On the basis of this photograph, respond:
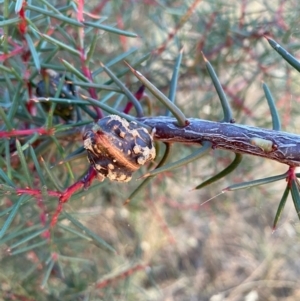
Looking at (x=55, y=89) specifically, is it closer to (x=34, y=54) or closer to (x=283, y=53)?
(x=34, y=54)

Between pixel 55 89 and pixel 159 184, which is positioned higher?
pixel 55 89

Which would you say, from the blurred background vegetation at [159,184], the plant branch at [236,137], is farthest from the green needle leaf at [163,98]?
the blurred background vegetation at [159,184]

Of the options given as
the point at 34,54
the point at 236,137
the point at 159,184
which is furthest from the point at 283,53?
the point at 159,184

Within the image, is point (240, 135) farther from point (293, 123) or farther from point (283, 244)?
point (283, 244)

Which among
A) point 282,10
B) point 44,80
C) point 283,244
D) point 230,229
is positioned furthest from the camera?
point 230,229

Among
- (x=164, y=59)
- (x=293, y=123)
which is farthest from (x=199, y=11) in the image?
(x=293, y=123)

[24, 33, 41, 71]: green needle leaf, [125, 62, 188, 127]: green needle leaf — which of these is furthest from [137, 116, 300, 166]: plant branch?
[24, 33, 41, 71]: green needle leaf
